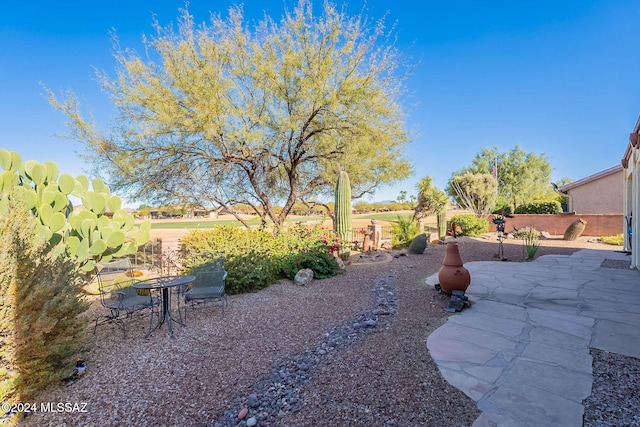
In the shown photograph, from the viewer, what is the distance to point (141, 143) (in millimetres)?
8172

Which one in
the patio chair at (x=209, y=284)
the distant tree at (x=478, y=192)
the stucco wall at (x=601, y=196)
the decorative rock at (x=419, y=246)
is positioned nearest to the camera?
the patio chair at (x=209, y=284)

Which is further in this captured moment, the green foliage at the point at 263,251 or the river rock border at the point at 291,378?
the green foliage at the point at 263,251

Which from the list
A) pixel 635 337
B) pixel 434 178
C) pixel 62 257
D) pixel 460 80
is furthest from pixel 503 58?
pixel 62 257

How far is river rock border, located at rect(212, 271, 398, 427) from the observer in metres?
2.34

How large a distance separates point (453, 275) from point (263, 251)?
3.95 meters

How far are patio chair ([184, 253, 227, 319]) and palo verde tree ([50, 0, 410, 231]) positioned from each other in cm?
398

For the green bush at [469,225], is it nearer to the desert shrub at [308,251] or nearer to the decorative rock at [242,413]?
the desert shrub at [308,251]

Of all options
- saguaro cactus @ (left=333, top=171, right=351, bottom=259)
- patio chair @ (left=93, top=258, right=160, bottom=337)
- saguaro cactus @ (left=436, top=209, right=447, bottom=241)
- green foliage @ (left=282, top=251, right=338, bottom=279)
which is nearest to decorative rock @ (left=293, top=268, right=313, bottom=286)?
green foliage @ (left=282, top=251, right=338, bottom=279)

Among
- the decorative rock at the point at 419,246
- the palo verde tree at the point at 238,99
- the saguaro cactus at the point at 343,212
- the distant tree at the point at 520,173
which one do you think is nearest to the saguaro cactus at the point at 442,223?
the decorative rock at the point at 419,246

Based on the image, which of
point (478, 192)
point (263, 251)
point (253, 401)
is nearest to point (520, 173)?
point (478, 192)

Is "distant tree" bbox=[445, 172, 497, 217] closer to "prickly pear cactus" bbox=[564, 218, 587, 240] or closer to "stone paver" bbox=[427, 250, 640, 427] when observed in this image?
"prickly pear cactus" bbox=[564, 218, 587, 240]

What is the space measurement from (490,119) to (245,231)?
18.9 m

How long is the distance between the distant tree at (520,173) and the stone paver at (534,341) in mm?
26746

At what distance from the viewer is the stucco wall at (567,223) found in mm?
15028
